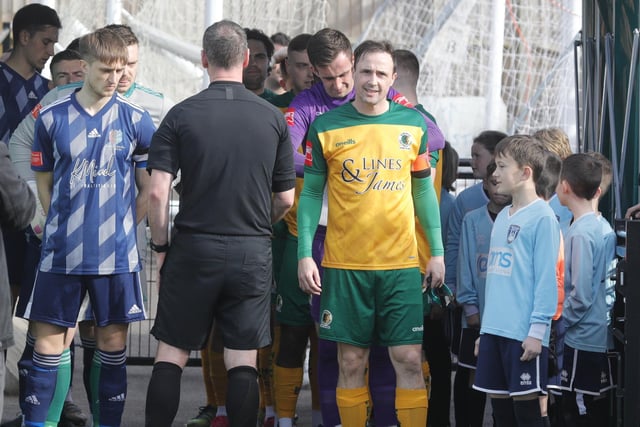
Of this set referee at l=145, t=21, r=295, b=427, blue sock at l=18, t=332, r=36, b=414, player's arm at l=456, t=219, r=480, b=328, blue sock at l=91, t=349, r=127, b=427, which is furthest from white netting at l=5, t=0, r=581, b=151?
referee at l=145, t=21, r=295, b=427

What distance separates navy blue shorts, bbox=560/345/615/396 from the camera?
248 inches

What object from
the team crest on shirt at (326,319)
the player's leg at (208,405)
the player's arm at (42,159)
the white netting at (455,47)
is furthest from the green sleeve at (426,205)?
the white netting at (455,47)

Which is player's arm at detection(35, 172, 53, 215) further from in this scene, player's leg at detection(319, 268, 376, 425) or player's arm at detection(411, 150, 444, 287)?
player's arm at detection(411, 150, 444, 287)

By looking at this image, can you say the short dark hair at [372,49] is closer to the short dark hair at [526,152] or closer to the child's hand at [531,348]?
A: the short dark hair at [526,152]

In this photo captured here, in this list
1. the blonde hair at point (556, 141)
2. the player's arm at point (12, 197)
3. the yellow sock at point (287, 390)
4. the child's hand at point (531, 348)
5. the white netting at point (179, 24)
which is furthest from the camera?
the white netting at point (179, 24)

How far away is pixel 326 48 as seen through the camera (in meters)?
6.49

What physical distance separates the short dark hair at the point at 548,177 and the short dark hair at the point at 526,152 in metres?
0.07

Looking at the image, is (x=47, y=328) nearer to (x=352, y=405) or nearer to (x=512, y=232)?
(x=352, y=405)

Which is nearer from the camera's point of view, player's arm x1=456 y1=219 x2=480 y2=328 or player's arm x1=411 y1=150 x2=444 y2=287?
player's arm x1=411 y1=150 x2=444 y2=287

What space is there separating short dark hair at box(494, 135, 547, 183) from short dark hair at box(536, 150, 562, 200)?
0.07 m

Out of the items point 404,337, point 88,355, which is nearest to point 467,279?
point 404,337

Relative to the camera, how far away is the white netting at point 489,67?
19.5 meters

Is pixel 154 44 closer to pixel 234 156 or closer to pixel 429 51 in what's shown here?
pixel 429 51

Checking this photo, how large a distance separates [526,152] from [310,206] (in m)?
1.12
